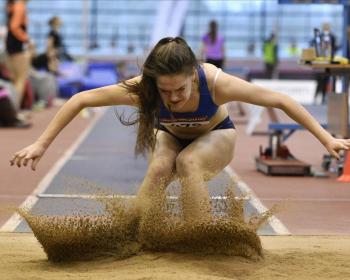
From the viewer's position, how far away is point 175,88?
5.48m

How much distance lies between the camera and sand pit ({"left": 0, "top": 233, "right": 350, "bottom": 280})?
5.18 m

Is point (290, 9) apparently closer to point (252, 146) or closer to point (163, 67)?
point (252, 146)

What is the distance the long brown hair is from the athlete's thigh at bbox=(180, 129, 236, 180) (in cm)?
27

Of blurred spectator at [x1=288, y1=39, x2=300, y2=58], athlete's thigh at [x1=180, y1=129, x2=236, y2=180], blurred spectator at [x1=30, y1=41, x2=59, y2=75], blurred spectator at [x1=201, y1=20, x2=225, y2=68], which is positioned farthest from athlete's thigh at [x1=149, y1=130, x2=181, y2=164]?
blurred spectator at [x1=288, y1=39, x2=300, y2=58]

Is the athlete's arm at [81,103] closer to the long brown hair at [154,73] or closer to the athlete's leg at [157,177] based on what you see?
the long brown hair at [154,73]

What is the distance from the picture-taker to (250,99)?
5.68m

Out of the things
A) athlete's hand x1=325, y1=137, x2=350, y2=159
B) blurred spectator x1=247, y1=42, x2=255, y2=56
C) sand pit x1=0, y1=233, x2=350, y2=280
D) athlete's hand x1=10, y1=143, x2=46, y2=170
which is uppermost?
athlete's hand x1=325, y1=137, x2=350, y2=159

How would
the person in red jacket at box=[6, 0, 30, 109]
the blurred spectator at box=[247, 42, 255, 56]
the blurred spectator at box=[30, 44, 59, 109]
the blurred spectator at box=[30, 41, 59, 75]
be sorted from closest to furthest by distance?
the person in red jacket at box=[6, 0, 30, 109] < the blurred spectator at box=[30, 44, 59, 109] < the blurred spectator at box=[30, 41, 59, 75] < the blurred spectator at box=[247, 42, 255, 56]

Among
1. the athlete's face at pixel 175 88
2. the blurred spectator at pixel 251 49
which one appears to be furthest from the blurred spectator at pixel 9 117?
the blurred spectator at pixel 251 49

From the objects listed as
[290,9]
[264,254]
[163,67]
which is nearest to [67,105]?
[163,67]

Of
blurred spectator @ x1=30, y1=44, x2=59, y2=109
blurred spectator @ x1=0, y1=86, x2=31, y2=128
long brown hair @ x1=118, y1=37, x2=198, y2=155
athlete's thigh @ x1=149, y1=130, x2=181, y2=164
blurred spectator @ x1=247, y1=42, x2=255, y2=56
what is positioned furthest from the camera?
blurred spectator @ x1=247, y1=42, x2=255, y2=56

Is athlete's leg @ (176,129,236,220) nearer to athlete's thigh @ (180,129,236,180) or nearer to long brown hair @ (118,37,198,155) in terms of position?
athlete's thigh @ (180,129,236,180)

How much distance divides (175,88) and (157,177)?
64 cm

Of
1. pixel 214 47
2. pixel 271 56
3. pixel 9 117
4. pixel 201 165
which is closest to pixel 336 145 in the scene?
pixel 201 165
